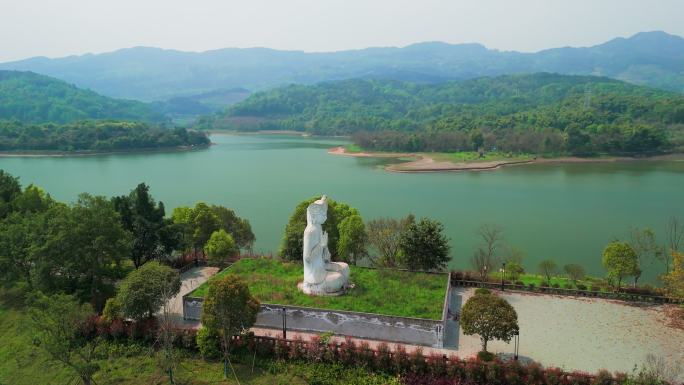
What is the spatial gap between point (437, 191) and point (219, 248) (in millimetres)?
24603

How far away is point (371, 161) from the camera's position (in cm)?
5981

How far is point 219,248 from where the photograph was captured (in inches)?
687

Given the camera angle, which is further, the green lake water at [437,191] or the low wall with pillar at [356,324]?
the green lake water at [437,191]

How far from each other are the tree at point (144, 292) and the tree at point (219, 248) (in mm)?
4713

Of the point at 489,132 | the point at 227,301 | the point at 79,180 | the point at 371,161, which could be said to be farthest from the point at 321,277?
the point at 489,132

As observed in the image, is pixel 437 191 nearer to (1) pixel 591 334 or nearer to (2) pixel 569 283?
(2) pixel 569 283

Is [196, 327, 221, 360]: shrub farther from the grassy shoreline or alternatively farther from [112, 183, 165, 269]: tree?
the grassy shoreline

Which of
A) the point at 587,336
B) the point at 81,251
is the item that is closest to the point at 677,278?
the point at 587,336

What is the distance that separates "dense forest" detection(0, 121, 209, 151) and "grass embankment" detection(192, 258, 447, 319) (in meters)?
58.9

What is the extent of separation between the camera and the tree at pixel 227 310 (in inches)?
434

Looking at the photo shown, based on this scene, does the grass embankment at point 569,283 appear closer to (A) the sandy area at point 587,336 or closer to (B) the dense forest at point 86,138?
(A) the sandy area at point 587,336

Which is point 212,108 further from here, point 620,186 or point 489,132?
point 620,186

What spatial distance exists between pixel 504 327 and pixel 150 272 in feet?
28.2

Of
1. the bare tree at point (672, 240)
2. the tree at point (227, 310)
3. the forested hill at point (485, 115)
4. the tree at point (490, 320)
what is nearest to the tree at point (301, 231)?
the tree at point (227, 310)
